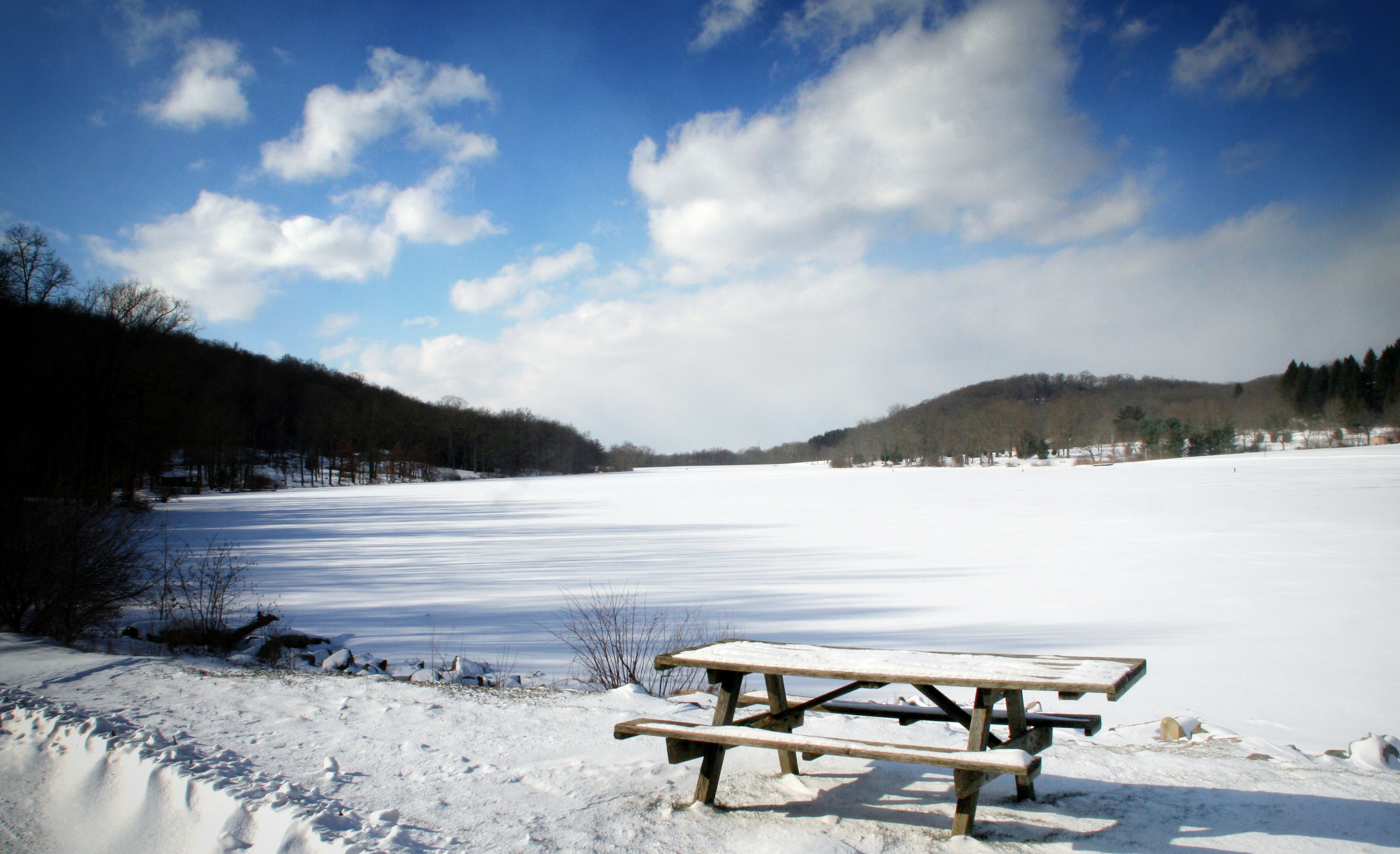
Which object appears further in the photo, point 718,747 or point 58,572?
point 58,572

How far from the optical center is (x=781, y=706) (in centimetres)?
334

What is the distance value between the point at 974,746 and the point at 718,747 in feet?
3.31

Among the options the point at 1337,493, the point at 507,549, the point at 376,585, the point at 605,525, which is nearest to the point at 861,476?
the point at 1337,493

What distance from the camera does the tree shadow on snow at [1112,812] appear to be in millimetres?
2719

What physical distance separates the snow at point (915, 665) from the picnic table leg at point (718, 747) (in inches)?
4.3

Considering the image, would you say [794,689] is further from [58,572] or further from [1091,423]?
[1091,423]

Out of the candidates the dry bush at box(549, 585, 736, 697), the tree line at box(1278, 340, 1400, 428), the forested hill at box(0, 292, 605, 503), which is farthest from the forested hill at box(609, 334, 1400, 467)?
the dry bush at box(549, 585, 736, 697)

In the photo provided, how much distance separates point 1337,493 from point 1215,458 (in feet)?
137

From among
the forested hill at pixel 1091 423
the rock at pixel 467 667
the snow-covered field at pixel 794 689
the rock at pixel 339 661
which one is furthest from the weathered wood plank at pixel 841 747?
the forested hill at pixel 1091 423

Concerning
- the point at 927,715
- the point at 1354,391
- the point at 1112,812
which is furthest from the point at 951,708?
the point at 1354,391

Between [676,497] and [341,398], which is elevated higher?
[341,398]

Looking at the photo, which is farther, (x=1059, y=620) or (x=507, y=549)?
(x=507, y=549)

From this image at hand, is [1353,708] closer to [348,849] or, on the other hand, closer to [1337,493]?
[348,849]

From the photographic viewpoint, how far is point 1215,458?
6284 cm
